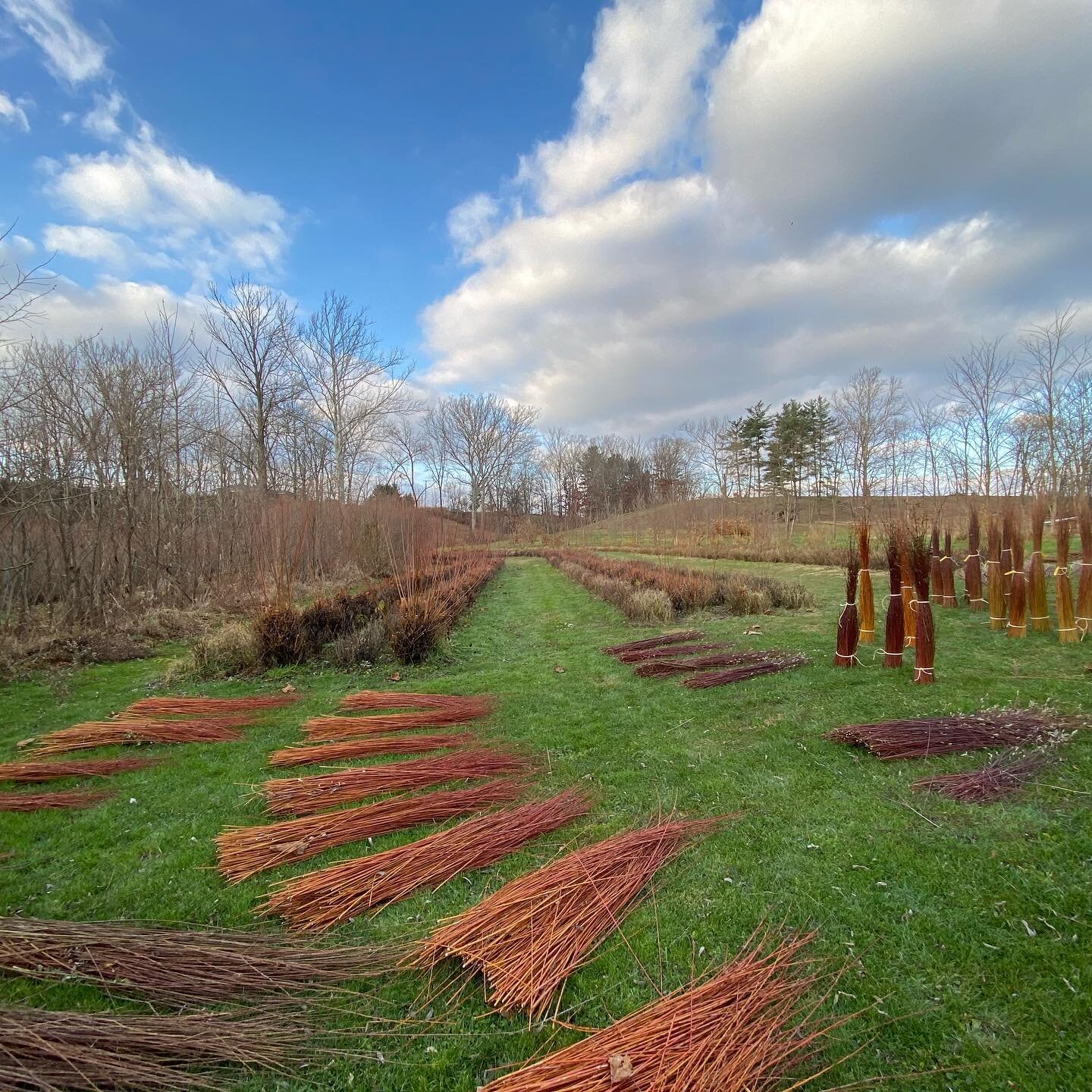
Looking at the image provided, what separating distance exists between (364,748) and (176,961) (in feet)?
7.57

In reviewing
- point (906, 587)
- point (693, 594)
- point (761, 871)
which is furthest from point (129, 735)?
point (693, 594)

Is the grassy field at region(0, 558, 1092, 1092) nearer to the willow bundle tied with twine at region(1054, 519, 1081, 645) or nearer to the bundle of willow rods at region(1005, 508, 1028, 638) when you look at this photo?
the willow bundle tied with twine at region(1054, 519, 1081, 645)

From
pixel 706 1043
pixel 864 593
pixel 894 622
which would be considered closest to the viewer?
pixel 706 1043

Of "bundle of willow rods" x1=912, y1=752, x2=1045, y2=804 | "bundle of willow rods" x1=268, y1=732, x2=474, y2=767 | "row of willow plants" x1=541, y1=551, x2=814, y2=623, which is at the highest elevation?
"row of willow plants" x1=541, y1=551, x2=814, y2=623

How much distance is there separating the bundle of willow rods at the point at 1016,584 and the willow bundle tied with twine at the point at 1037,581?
3.5 inches

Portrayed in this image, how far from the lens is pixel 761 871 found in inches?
99.8

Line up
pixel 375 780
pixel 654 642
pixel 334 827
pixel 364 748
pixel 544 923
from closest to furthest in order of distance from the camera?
pixel 544 923 < pixel 334 827 < pixel 375 780 < pixel 364 748 < pixel 654 642

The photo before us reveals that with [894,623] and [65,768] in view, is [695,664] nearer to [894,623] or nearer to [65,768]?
[894,623]

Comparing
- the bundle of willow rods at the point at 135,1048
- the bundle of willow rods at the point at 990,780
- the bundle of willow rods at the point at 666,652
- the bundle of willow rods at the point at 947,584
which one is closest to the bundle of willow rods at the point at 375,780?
the bundle of willow rods at the point at 135,1048

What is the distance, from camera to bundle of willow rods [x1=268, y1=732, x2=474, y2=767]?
4.18 m

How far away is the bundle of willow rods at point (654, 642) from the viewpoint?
752cm

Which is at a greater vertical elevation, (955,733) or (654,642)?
(955,733)

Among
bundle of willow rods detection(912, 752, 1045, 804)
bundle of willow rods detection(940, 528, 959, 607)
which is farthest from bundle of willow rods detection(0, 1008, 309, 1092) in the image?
bundle of willow rods detection(940, 528, 959, 607)

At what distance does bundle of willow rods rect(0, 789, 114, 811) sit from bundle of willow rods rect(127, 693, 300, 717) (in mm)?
1597
